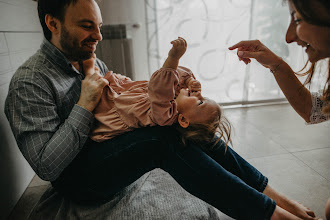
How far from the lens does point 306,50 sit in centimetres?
87

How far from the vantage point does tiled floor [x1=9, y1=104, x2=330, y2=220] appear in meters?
1.24

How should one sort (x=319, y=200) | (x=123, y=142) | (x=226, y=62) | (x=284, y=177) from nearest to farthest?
(x=123, y=142), (x=319, y=200), (x=284, y=177), (x=226, y=62)

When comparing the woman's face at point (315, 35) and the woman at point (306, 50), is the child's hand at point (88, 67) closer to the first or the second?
the woman at point (306, 50)

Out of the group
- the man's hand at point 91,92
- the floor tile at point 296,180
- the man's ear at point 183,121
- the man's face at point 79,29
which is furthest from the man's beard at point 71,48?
the floor tile at point 296,180

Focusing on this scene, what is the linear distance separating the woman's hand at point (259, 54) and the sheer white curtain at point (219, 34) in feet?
4.33

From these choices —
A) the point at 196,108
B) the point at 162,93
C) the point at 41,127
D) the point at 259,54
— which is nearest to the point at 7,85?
the point at 41,127

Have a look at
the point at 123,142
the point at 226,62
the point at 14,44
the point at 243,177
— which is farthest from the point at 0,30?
the point at 226,62

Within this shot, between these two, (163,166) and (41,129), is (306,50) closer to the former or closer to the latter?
(163,166)

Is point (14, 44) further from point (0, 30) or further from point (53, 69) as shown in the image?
point (53, 69)

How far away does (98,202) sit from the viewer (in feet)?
3.56

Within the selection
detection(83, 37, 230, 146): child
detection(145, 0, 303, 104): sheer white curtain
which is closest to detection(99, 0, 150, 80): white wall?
detection(145, 0, 303, 104): sheer white curtain

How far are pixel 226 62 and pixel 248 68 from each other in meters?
0.27

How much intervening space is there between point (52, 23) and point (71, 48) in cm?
13

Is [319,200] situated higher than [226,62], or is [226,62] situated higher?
[226,62]
